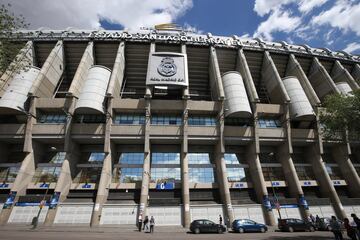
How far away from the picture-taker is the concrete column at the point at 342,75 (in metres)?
38.7

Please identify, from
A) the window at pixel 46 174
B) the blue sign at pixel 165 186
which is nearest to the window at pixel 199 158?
the blue sign at pixel 165 186

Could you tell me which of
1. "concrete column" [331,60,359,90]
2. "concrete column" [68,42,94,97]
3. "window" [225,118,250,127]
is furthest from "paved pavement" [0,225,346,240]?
"concrete column" [331,60,359,90]

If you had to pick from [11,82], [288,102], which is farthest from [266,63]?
[11,82]

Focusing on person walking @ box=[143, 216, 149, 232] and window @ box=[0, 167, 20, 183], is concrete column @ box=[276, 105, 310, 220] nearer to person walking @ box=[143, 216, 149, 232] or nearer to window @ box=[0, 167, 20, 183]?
person walking @ box=[143, 216, 149, 232]

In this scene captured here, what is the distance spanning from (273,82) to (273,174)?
1527cm

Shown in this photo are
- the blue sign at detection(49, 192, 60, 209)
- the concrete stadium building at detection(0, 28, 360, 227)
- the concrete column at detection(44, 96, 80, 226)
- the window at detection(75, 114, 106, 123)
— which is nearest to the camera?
the blue sign at detection(49, 192, 60, 209)

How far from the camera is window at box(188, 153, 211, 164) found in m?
32.3

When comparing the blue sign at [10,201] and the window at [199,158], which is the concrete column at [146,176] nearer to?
the window at [199,158]

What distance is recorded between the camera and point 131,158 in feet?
105

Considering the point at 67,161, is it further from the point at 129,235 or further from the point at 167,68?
the point at 167,68

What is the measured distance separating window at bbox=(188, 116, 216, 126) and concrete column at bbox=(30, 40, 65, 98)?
74.2ft

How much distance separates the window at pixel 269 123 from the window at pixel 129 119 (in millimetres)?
18533

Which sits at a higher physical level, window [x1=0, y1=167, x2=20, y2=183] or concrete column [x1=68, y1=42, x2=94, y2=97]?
concrete column [x1=68, y1=42, x2=94, y2=97]

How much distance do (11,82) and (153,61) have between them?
21.2 m
